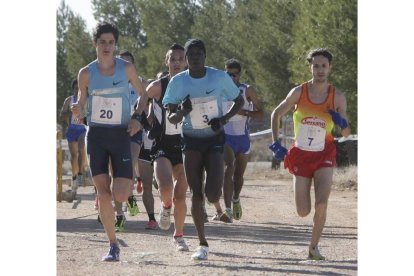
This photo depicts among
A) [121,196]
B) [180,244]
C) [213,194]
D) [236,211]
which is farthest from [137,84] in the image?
[236,211]

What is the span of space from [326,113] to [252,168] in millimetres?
26880

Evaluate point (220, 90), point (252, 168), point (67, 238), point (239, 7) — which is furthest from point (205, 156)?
point (239, 7)

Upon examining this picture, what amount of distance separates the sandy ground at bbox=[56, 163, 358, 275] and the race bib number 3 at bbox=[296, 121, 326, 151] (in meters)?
1.01

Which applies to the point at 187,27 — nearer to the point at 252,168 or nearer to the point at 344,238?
the point at 252,168

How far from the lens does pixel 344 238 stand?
43.3 feet

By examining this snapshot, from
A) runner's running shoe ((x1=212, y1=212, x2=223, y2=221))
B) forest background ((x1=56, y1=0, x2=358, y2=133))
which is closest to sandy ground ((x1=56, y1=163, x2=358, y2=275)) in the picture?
runner's running shoe ((x1=212, y1=212, x2=223, y2=221))

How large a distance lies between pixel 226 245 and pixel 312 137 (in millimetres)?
1868

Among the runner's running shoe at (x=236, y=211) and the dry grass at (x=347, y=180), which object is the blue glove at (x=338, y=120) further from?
the dry grass at (x=347, y=180)

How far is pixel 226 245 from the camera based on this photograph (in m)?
12.1

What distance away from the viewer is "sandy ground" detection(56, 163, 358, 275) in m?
9.78

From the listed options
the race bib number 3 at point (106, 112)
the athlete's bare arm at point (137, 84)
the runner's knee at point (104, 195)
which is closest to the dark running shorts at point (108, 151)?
the race bib number 3 at point (106, 112)

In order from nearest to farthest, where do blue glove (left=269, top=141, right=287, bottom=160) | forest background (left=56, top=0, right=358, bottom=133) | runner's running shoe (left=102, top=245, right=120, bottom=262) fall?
runner's running shoe (left=102, top=245, right=120, bottom=262) → blue glove (left=269, top=141, right=287, bottom=160) → forest background (left=56, top=0, right=358, bottom=133)

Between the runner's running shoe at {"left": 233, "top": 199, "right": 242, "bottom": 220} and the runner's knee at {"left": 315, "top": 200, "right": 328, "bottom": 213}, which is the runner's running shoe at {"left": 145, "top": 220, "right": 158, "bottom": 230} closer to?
the runner's running shoe at {"left": 233, "top": 199, "right": 242, "bottom": 220}

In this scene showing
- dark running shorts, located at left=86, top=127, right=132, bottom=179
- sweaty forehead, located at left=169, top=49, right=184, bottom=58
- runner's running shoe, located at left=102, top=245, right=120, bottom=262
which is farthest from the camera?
sweaty forehead, located at left=169, top=49, right=184, bottom=58
